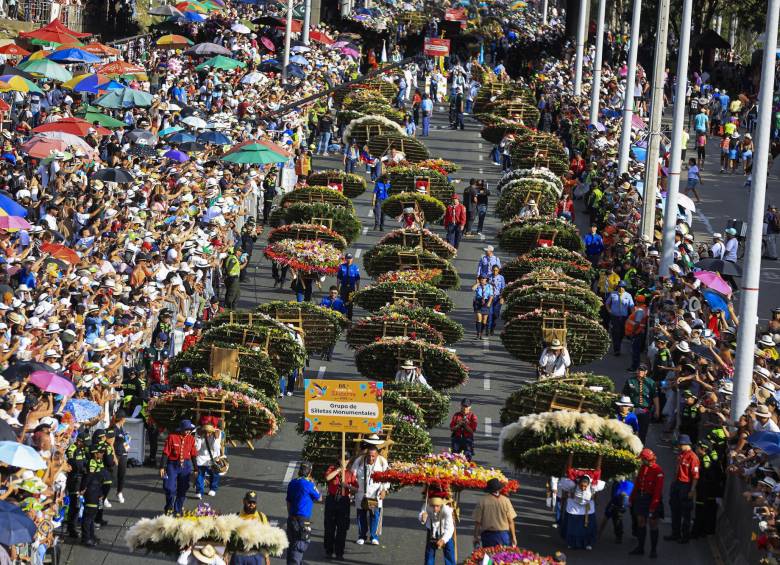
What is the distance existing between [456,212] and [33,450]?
2308 cm

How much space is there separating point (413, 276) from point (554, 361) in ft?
16.1

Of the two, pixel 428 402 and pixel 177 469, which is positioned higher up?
pixel 428 402

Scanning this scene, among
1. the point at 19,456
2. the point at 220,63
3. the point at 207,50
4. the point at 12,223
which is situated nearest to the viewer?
the point at 19,456

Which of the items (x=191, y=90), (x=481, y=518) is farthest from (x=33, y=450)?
(x=191, y=90)

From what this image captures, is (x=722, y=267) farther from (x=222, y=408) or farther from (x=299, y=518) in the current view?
(x=299, y=518)

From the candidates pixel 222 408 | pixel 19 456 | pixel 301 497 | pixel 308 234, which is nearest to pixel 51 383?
pixel 222 408

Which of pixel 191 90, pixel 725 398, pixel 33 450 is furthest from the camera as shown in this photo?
pixel 191 90

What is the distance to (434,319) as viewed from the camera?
32281 millimetres

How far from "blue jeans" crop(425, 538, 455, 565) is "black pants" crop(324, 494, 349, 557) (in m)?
1.68

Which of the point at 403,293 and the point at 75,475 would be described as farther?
the point at 403,293

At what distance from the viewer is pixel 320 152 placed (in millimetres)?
54781

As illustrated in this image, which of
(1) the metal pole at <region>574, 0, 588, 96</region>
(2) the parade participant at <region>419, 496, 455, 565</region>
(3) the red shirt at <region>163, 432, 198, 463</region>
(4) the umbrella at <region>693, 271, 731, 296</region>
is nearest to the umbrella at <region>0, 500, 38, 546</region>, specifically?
(2) the parade participant at <region>419, 496, 455, 565</region>

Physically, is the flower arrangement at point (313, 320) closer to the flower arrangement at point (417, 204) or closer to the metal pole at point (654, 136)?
the flower arrangement at point (417, 204)

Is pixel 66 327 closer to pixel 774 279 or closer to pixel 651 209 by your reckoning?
pixel 651 209
